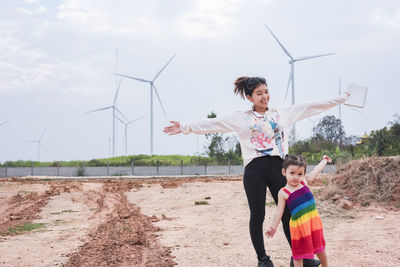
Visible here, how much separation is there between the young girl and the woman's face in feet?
2.05

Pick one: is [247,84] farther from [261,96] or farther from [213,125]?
[213,125]

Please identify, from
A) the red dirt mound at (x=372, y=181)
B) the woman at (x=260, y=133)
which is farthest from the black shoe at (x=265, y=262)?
the red dirt mound at (x=372, y=181)

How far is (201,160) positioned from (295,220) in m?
A: 34.1

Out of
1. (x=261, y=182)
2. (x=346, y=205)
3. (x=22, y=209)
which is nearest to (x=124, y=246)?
(x=261, y=182)

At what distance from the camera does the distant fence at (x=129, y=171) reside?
Result: 3070cm

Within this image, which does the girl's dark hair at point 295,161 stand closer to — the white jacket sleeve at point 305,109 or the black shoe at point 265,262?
the white jacket sleeve at point 305,109

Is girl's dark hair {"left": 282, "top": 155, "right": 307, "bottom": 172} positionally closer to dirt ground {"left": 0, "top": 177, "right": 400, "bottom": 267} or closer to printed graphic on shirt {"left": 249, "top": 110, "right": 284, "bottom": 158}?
printed graphic on shirt {"left": 249, "top": 110, "right": 284, "bottom": 158}

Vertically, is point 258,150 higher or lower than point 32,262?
higher

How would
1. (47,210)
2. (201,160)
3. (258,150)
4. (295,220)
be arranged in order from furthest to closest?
1. (201,160)
2. (47,210)
3. (258,150)
4. (295,220)

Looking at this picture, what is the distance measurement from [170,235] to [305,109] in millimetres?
Result: 3425

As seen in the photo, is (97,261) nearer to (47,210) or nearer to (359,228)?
(359,228)

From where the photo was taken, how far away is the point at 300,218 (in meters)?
3.34

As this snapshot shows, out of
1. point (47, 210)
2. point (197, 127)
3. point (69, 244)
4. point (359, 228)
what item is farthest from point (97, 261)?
point (47, 210)

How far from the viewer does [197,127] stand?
3879mm
